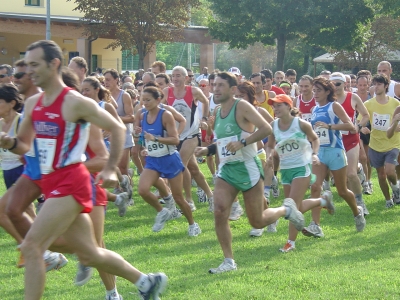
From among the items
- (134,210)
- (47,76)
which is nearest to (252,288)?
(47,76)

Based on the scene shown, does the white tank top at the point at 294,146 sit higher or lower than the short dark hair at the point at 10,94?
lower

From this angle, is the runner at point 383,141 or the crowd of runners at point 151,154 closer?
the crowd of runners at point 151,154

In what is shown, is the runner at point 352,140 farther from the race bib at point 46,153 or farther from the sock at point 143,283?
the race bib at point 46,153

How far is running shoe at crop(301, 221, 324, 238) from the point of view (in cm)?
894

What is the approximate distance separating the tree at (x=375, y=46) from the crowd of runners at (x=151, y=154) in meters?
30.7

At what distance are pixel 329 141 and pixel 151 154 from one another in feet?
7.66

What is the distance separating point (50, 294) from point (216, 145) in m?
2.25

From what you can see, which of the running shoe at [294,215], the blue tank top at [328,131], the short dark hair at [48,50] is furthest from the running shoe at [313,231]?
the short dark hair at [48,50]

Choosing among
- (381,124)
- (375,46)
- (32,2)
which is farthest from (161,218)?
(32,2)

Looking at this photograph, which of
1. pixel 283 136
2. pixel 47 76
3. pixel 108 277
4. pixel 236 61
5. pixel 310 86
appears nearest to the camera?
pixel 47 76

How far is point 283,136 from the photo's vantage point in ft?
27.1

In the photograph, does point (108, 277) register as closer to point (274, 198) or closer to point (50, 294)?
point (50, 294)

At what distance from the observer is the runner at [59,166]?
4977 millimetres

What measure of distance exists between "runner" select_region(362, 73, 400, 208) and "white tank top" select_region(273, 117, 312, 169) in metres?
3.38
